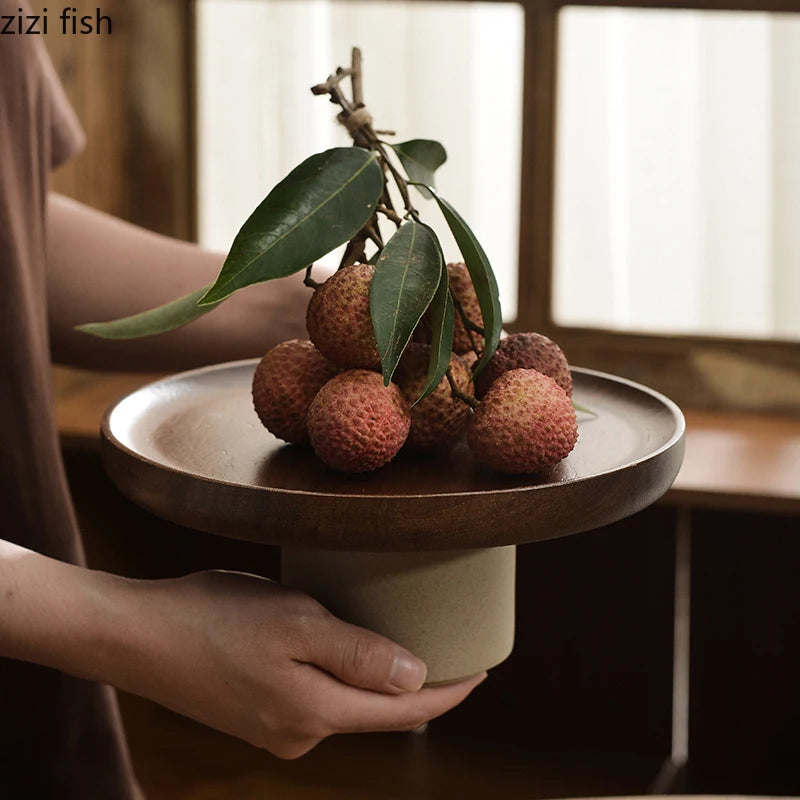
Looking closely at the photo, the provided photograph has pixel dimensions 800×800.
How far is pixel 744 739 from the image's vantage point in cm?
183

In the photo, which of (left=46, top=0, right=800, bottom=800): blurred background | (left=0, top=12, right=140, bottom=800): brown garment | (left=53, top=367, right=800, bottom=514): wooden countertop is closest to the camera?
(left=0, top=12, right=140, bottom=800): brown garment

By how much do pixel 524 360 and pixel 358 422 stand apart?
0.45 ft

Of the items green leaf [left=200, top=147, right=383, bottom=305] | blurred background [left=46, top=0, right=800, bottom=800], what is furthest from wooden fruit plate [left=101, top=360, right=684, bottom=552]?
blurred background [left=46, top=0, right=800, bottom=800]

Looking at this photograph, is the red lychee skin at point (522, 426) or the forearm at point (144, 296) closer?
the red lychee skin at point (522, 426)

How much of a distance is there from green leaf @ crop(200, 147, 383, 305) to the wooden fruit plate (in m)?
0.10

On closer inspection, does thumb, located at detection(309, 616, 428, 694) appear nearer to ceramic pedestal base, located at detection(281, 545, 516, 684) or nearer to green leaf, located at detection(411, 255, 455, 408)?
ceramic pedestal base, located at detection(281, 545, 516, 684)

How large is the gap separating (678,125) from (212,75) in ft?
2.51

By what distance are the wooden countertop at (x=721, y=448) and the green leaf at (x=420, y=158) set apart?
0.90 meters

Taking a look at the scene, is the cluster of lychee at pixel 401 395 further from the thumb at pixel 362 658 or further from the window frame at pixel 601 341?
the window frame at pixel 601 341

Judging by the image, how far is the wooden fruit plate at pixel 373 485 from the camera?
63cm

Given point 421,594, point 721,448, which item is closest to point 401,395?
point 421,594

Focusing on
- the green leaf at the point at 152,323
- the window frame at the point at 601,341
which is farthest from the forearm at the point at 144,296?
the window frame at the point at 601,341

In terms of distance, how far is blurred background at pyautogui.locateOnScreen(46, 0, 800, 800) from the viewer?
5.87 ft

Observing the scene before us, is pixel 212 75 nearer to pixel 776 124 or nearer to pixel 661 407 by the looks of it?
pixel 776 124
